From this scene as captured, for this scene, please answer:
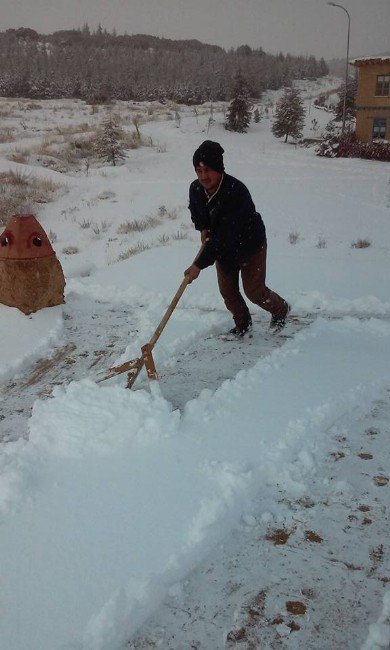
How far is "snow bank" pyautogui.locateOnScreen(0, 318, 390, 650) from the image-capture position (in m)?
1.73

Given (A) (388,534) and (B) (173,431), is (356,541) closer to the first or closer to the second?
(A) (388,534)

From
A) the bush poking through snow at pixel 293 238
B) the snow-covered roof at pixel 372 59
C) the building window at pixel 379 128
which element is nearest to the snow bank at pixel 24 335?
the bush poking through snow at pixel 293 238

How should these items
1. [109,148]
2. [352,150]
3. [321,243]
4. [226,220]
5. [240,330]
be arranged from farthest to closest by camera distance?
[352,150], [109,148], [321,243], [240,330], [226,220]

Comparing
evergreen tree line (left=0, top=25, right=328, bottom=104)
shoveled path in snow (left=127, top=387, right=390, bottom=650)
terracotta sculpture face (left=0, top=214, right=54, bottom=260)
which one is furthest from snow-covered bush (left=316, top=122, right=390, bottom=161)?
shoveled path in snow (left=127, top=387, right=390, bottom=650)

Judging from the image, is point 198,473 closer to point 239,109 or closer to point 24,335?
point 24,335

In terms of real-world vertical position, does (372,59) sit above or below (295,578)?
above

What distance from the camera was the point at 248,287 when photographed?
3.79m

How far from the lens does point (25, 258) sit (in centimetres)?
443

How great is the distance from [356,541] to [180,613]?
78 centimetres

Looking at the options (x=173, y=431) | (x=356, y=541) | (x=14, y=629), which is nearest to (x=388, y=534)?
(x=356, y=541)

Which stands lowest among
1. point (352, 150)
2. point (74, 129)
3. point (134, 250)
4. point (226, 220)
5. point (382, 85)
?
point (134, 250)

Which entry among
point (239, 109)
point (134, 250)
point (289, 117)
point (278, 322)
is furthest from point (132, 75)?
point (278, 322)

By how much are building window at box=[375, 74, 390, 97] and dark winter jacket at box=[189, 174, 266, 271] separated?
65.2ft

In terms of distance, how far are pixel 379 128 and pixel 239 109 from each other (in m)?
6.01
